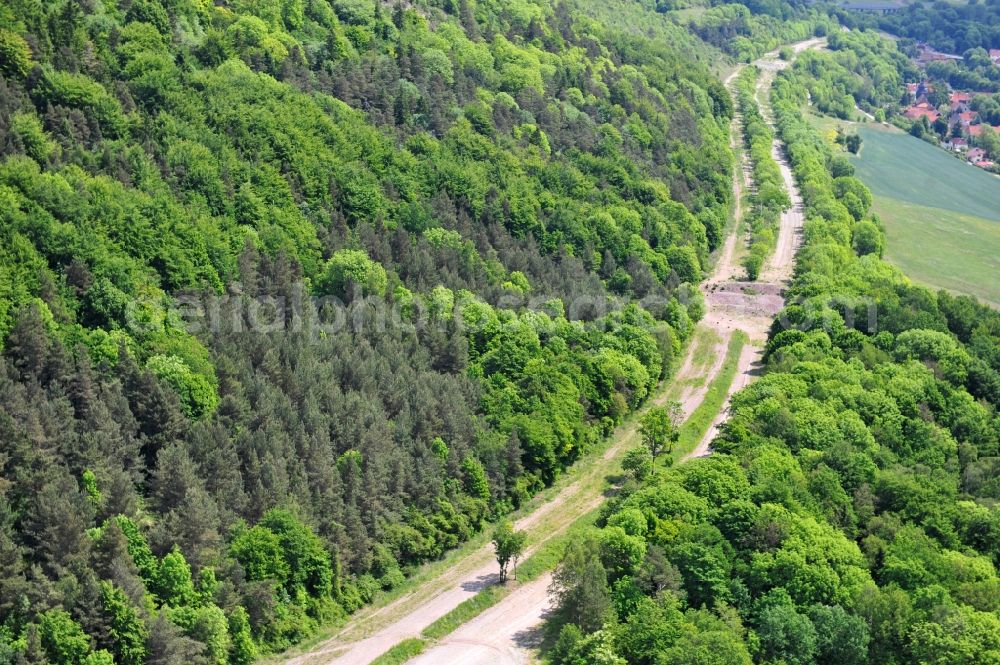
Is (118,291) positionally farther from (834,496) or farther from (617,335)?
Result: (834,496)

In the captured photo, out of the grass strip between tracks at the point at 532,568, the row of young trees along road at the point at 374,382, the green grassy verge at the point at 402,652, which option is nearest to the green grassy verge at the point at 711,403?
the grass strip between tracks at the point at 532,568

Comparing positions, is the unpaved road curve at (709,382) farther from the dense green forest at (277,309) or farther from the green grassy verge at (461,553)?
the dense green forest at (277,309)

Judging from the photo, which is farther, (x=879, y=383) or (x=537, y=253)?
(x=537, y=253)

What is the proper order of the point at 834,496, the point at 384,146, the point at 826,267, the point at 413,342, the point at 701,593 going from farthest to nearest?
the point at 826,267
the point at 384,146
the point at 413,342
the point at 834,496
the point at 701,593

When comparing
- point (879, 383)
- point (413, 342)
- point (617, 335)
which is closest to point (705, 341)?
point (617, 335)

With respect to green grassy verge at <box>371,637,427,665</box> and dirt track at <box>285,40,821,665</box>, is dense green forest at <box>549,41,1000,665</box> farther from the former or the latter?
green grassy verge at <box>371,637,427,665</box>

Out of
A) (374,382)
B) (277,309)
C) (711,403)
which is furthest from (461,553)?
(711,403)
